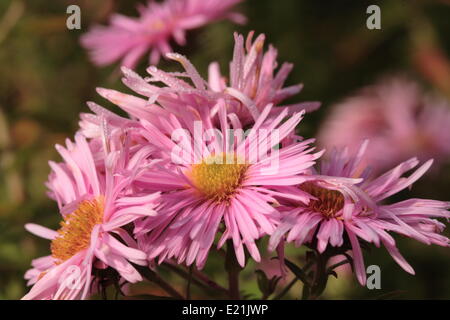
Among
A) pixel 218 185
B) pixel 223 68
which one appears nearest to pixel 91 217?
pixel 218 185

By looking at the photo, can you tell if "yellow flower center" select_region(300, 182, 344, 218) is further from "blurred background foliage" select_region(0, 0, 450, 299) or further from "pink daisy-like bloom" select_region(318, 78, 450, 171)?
"pink daisy-like bloom" select_region(318, 78, 450, 171)

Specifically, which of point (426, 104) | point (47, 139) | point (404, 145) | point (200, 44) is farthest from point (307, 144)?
point (426, 104)

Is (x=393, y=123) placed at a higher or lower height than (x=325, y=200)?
higher

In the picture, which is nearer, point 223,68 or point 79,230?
point 79,230

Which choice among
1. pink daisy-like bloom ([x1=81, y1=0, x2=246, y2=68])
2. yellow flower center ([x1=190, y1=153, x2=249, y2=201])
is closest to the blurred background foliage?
pink daisy-like bloom ([x1=81, y1=0, x2=246, y2=68])

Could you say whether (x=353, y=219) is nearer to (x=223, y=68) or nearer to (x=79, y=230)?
(x=79, y=230)
